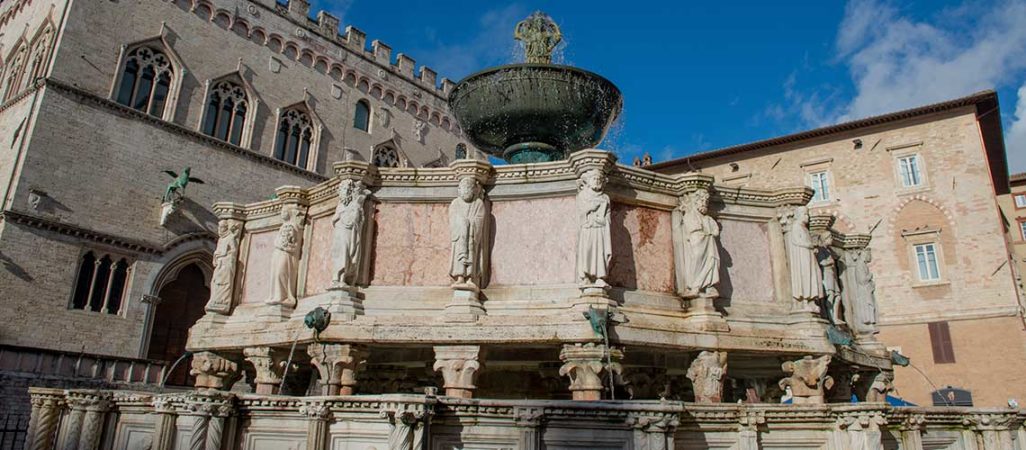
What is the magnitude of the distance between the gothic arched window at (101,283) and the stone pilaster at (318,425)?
1878 centimetres

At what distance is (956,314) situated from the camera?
26203 millimetres

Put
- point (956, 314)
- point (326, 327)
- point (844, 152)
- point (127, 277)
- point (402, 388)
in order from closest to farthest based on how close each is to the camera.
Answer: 1. point (326, 327)
2. point (402, 388)
3. point (127, 277)
4. point (956, 314)
5. point (844, 152)

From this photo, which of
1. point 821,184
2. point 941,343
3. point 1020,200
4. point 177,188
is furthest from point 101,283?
point 1020,200

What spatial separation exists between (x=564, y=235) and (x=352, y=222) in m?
2.66

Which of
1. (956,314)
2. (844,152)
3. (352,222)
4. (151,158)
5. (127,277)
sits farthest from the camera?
(844,152)

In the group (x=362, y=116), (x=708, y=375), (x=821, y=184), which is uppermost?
(x=362, y=116)

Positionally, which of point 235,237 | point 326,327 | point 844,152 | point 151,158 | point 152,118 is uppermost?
point 844,152

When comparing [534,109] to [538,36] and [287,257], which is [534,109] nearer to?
[538,36]

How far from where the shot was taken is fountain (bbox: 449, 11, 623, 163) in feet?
34.9

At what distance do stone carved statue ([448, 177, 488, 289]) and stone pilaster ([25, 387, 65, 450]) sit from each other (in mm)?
4319

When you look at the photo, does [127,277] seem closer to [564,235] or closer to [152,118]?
[152,118]

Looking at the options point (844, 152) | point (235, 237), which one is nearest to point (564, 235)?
point (235, 237)

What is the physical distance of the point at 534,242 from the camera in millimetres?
8641

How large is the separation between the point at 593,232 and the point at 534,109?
140 inches
